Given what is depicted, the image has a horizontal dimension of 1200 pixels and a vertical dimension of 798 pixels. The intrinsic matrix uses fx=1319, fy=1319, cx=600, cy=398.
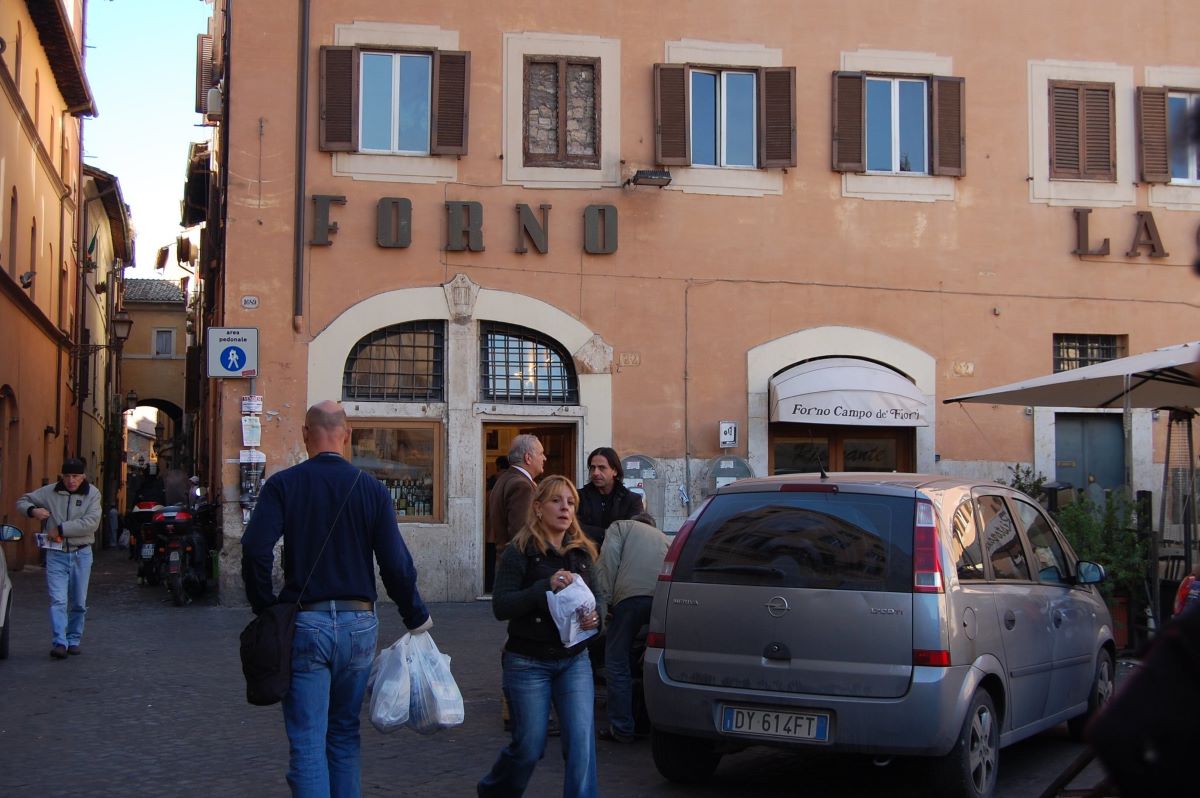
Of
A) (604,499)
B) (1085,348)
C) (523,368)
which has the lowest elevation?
(604,499)

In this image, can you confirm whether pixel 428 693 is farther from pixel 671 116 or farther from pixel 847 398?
pixel 671 116

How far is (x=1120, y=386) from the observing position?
459 inches

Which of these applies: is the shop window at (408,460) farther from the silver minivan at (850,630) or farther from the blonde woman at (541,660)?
the blonde woman at (541,660)

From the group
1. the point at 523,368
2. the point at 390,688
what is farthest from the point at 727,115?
the point at 390,688

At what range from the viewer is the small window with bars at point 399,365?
51.0ft

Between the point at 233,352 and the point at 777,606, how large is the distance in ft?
33.2

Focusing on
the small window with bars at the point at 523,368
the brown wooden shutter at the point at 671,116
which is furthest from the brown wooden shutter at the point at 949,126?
the small window with bars at the point at 523,368

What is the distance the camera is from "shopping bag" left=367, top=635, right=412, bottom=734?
5.27 meters

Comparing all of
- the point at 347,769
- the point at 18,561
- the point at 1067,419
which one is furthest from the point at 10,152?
the point at 347,769

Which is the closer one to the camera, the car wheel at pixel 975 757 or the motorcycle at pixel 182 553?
the car wheel at pixel 975 757

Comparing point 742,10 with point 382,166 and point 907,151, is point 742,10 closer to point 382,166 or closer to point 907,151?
point 907,151

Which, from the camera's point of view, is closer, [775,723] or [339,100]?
[775,723]

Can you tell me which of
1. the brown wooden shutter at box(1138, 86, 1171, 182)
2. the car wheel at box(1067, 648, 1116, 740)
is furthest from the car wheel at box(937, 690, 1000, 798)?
the brown wooden shutter at box(1138, 86, 1171, 182)

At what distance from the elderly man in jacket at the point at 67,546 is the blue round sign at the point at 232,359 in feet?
10.6
